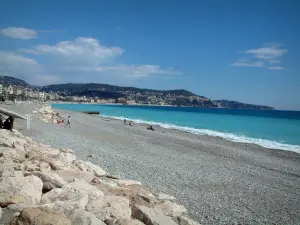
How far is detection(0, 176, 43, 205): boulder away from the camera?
5113 millimetres

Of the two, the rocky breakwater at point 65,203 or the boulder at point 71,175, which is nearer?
the rocky breakwater at point 65,203

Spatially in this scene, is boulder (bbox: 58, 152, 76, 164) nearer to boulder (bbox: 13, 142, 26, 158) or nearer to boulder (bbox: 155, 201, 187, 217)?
boulder (bbox: 13, 142, 26, 158)

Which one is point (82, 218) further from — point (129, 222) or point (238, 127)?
point (238, 127)

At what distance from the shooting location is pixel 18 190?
5340 mm

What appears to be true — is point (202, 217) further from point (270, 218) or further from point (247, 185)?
point (247, 185)

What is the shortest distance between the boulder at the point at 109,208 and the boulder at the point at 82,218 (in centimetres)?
44

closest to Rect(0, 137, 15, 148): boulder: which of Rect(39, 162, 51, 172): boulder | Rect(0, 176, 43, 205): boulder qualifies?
Rect(39, 162, 51, 172): boulder

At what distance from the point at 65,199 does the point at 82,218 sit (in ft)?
4.10

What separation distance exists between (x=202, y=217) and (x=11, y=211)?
4.60m

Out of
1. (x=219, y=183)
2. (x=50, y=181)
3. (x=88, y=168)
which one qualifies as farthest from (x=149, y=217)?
(x=219, y=183)

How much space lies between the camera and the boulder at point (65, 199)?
16.7ft

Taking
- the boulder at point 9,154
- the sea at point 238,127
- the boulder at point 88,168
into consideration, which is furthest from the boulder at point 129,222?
the sea at point 238,127

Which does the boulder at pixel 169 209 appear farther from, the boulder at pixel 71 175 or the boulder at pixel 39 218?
the boulder at pixel 39 218

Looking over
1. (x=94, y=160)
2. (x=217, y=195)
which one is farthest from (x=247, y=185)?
(x=94, y=160)
